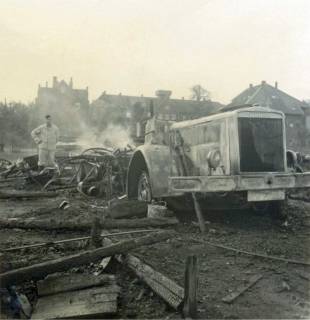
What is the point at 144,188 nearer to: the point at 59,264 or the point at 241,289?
Result: the point at 59,264

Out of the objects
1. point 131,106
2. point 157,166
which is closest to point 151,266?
point 157,166

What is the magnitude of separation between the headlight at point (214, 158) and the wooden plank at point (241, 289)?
2712mm

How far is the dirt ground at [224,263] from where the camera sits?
3877 mm

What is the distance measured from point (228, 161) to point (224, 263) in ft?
7.20

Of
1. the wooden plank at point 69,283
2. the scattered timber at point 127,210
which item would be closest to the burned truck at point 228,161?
the scattered timber at point 127,210

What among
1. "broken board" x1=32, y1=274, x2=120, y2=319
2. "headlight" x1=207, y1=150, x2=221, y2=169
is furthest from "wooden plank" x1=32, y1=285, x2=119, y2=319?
"headlight" x1=207, y1=150, x2=221, y2=169

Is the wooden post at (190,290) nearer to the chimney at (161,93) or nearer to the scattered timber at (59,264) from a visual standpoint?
the scattered timber at (59,264)

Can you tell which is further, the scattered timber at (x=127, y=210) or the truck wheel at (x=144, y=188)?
the truck wheel at (x=144, y=188)

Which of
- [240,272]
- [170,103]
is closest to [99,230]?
[240,272]

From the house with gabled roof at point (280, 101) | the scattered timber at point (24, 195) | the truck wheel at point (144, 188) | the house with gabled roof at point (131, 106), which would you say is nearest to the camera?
the truck wheel at point (144, 188)

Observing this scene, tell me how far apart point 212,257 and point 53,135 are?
34.8ft

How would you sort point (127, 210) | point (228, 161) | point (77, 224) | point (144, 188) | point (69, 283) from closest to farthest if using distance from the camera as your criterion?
1. point (69, 283)
2. point (77, 224)
3. point (228, 161)
4. point (127, 210)
5. point (144, 188)

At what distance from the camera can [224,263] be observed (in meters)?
5.08

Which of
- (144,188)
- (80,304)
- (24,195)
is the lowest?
(80,304)
